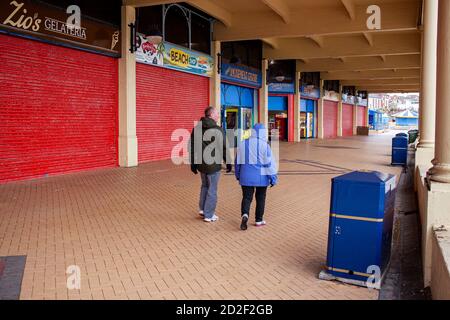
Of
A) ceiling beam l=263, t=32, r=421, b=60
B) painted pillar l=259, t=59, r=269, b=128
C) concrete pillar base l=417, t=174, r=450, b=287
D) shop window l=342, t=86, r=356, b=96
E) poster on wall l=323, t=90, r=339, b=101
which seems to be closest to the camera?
concrete pillar base l=417, t=174, r=450, b=287

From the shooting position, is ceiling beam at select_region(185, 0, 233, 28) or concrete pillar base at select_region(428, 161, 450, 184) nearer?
concrete pillar base at select_region(428, 161, 450, 184)

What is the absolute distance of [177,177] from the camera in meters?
11.4

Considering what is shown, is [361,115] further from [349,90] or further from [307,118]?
[307,118]

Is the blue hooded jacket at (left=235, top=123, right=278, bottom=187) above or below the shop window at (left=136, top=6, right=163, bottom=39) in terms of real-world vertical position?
below

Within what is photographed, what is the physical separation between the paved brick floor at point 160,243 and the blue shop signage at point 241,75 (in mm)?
10935

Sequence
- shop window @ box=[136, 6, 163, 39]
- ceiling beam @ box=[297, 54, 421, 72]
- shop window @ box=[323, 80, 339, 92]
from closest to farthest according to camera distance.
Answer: shop window @ box=[136, 6, 163, 39]
ceiling beam @ box=[297, 54, 421, 72]
shop window @ box=[323, 80, 339, 92]

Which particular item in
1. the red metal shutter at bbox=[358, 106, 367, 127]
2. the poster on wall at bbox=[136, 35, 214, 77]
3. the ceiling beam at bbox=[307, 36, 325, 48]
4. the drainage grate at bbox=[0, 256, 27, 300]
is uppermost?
the ceiling beam at bbox=[307, 36, 325, 48]

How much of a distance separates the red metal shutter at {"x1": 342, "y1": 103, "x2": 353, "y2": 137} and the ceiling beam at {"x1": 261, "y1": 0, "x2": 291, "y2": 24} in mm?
26470

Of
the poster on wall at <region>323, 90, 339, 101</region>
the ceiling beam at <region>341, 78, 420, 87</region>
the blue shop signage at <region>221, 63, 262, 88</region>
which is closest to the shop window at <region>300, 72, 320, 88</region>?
the poster on wall at <region>323, 90, 339, 101</region>

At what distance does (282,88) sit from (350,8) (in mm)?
13229

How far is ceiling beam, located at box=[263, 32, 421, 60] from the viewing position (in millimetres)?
20156

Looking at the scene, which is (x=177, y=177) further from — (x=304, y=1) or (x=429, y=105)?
(x=304, y=1)

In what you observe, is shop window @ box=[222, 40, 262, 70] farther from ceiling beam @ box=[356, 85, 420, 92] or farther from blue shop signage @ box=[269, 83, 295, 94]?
ceiling beam @ box=[356, 85, 420, 92]

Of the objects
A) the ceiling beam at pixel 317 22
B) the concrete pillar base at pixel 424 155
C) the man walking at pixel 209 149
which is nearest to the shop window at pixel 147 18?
the ceiling beam at pixel 317 22
